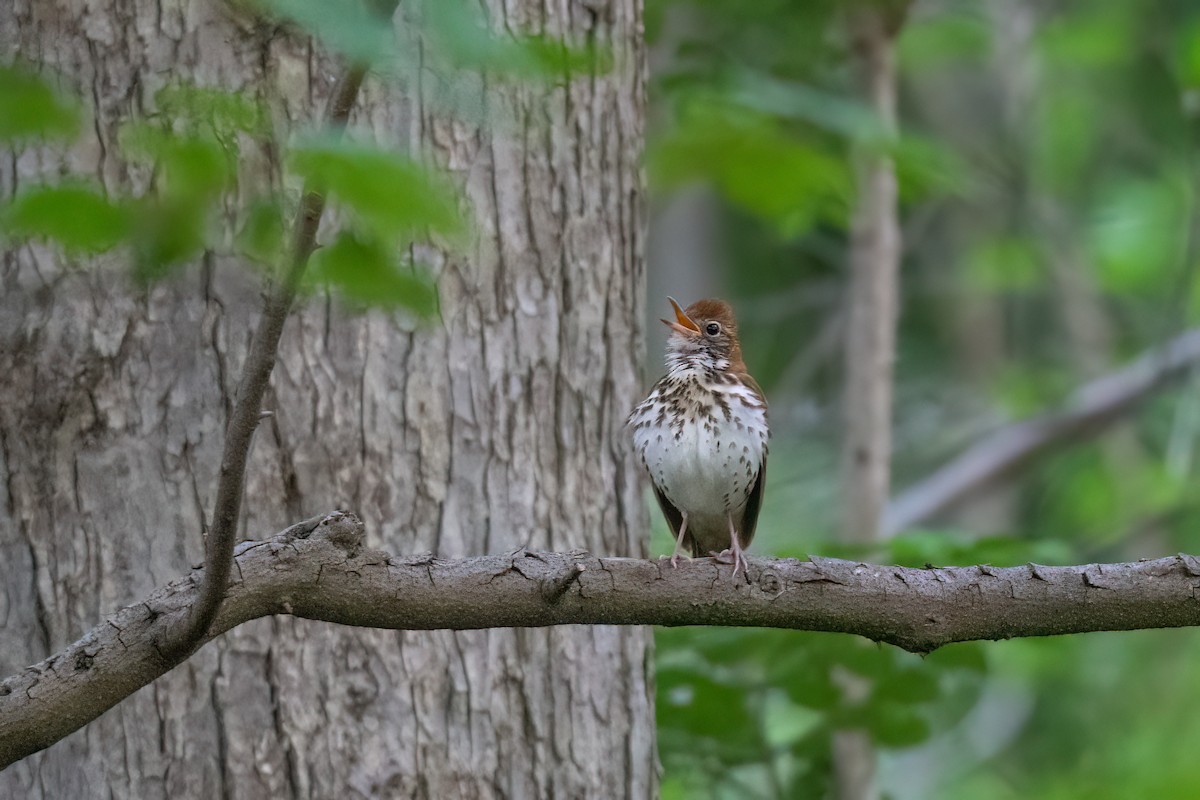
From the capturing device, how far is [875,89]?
573 cm

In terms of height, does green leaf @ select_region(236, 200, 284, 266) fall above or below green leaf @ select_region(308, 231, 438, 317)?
above

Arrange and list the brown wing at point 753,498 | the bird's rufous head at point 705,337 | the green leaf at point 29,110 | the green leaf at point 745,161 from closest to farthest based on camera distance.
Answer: the green leaf at point 29,110
the brown wing at point 753,498
the bird's rufous head at point 705,337
the green leaf at point 745,161

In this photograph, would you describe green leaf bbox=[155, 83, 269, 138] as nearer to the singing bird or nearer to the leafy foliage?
the leafy foliage

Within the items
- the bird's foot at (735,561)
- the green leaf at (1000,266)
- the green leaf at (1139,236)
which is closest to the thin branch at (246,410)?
the bird's foot at (735,561)

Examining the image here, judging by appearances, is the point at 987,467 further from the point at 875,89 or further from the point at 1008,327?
the point at 1008,327

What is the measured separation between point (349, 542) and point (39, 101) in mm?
1286

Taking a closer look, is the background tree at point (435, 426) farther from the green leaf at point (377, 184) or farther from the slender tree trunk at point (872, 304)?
the slender tree trunk at point (872, 304)

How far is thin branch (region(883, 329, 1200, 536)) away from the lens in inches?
260

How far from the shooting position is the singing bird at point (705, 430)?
12.8 feet

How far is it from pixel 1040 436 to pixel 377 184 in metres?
5.98

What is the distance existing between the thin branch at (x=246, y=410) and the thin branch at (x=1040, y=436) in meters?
4.61

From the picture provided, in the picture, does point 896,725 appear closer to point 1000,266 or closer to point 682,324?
point 682,324

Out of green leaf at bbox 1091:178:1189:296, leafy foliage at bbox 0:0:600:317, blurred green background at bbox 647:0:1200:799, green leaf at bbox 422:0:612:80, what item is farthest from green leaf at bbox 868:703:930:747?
green leaf at bbox 1091:178:1189:296

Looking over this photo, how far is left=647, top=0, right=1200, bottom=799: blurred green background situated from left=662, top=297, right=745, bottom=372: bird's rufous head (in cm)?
89
